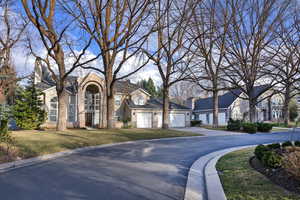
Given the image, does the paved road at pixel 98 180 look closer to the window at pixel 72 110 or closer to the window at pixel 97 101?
the window at pixel 72 110

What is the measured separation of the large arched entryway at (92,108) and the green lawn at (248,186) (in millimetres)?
22852

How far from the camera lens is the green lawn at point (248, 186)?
14.1ft

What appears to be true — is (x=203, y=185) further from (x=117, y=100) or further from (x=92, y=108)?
(x=117, y=100)

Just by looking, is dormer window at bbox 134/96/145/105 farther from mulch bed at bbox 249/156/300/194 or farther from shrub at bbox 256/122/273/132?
mulch bed at bbox 249/156/300/194

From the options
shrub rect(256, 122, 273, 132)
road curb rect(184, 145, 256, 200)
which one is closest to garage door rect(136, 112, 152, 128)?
shrub rect(256, 122, 273, 132)

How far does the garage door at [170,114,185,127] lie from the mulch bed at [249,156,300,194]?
2494 centimetres

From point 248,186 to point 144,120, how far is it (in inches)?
980

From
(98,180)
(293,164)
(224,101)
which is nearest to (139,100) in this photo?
(224,101)

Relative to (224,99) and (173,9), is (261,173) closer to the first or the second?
Answer: (173,9)

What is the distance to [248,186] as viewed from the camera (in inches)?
195

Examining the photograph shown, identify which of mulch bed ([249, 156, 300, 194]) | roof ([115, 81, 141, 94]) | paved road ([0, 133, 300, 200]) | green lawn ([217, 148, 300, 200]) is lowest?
paved road ([0, 133, 300, 200])

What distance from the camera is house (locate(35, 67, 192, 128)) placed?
2555cm

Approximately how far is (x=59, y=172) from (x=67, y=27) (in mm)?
11846

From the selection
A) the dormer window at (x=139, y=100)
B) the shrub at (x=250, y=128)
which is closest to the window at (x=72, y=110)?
the dormer window at (x=139, y=100)
